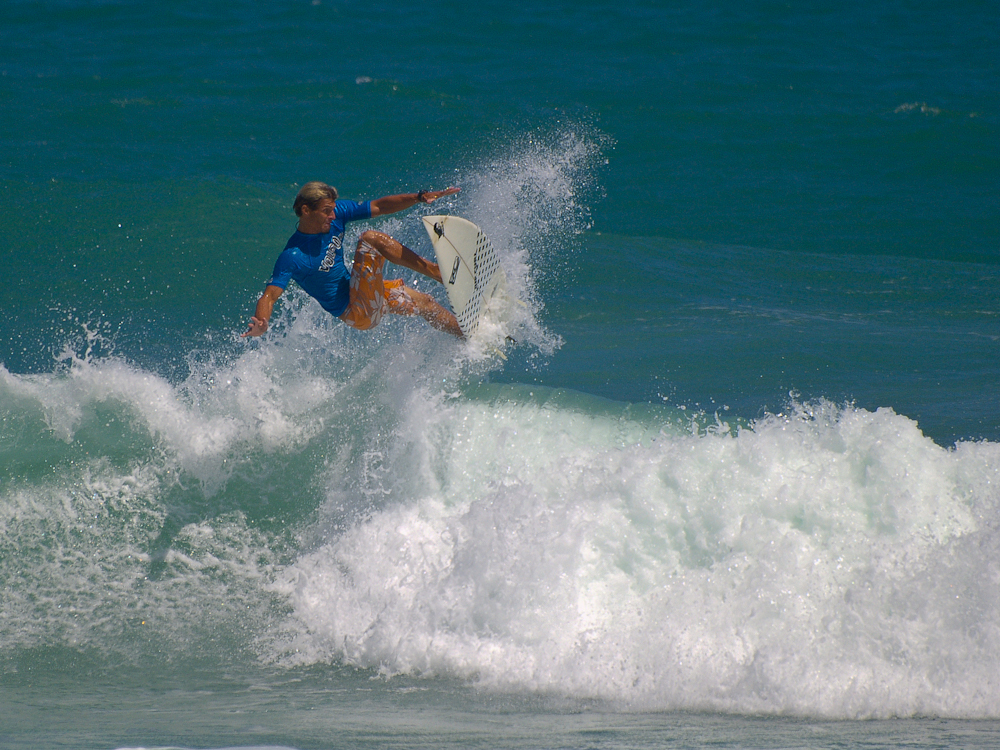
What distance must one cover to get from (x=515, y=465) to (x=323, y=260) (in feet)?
6.67

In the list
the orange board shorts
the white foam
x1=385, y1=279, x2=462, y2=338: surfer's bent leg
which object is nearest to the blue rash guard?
the orange board shorts

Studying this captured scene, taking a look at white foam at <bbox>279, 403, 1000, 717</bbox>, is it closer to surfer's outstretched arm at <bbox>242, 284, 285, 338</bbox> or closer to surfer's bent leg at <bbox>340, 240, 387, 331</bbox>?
surfer's bent leg at <bbox>340, 240, 387, 331</bbox>

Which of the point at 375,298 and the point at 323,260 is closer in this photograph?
the point at 323,260

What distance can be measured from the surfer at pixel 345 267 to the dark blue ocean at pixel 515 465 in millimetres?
631

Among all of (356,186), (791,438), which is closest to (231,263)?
(356,186)

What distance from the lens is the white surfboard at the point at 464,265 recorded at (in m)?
6.49

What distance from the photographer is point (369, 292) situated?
625 centimetres

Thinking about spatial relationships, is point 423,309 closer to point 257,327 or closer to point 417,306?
point 417,306

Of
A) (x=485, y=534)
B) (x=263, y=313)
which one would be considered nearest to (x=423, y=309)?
(x=263, y=313)

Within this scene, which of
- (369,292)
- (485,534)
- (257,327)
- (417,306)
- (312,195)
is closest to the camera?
(257,327)

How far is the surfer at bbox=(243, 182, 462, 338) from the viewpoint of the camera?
5672mm

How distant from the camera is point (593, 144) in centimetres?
1463

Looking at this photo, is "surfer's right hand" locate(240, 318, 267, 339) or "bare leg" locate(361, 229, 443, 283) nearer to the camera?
"surfer's right hand" locate(240, 318, 267, 339)

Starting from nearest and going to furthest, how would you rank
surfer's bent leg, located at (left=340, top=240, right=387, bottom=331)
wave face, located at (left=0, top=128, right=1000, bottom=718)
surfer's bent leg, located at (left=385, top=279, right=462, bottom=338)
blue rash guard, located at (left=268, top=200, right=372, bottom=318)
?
wave face, located at (left=0, top=128, right=1000, bottom=718)
blue rash guard, located at (left=268, top=200, right=372, bottom=318)
surfer's bent leg, located at (left=340, top=240, right=387, bottom=331)
surfer's bent leg, located at (left=385, top=279, right=462, bottom=338)
